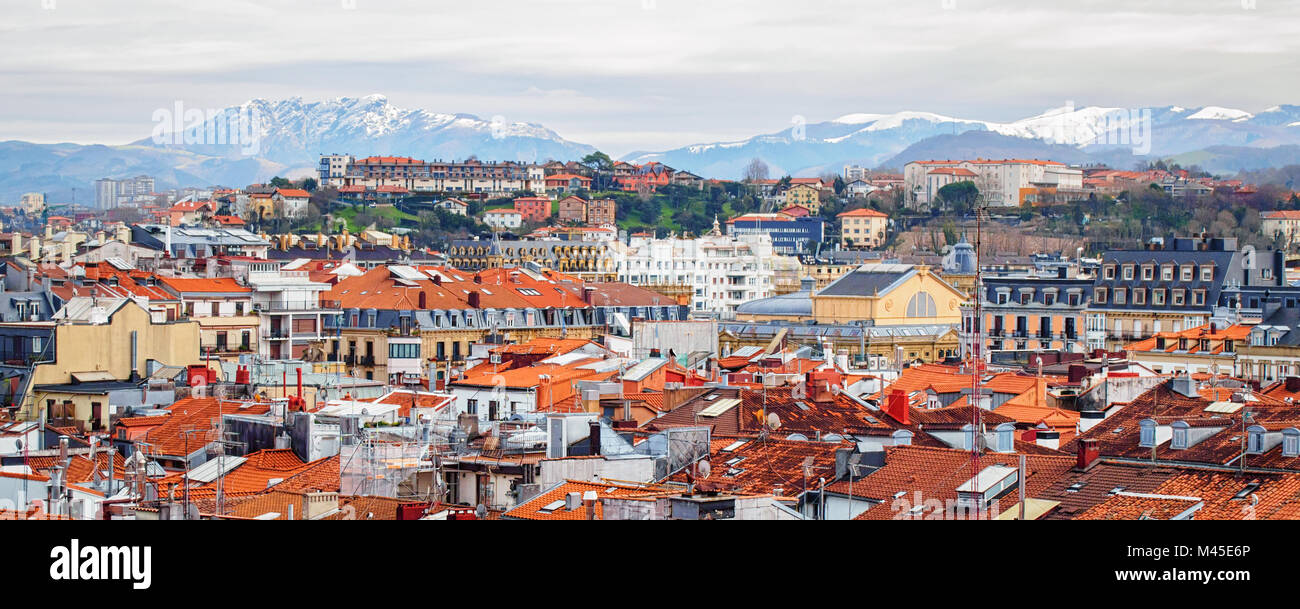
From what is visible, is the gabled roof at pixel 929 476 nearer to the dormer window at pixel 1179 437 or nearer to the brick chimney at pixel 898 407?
the dormer window at pixel 1179 437

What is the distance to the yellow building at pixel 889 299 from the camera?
4241cm

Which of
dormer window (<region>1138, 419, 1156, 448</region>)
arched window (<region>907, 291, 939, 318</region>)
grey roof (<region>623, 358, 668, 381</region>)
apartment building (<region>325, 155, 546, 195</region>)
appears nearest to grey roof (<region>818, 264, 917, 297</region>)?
arched window (<region>907, 291, 939, 318</region>)

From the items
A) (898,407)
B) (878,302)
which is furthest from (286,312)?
(898,407)

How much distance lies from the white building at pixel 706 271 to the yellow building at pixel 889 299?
71.4 feet

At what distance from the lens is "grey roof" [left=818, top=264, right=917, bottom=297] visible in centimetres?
4294

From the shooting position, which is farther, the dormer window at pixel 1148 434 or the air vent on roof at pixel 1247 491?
the dormer window at pixel 1148 434

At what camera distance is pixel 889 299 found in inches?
1679

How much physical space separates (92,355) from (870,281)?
2501 cm

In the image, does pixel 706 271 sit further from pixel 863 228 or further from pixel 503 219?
pixel 863 228

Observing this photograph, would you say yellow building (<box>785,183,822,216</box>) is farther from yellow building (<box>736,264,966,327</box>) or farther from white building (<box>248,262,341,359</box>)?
white building (<box>248,262,341,359</box>)

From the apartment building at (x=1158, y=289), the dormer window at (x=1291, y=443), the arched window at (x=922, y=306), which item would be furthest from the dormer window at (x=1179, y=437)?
the arched window at (x=922, y=306)

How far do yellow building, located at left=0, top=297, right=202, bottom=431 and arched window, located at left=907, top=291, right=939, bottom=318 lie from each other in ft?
75.6
